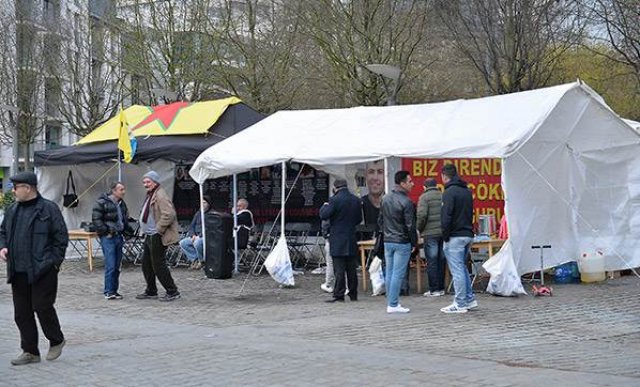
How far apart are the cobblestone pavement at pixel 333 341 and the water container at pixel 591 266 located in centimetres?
31

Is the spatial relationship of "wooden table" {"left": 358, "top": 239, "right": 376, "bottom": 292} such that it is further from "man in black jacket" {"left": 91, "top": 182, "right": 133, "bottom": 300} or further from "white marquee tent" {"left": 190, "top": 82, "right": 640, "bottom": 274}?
"man in black jacket" {"left": 91, "top": 182, "right": 133, "bottom": 300}

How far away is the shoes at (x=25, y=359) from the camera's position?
891 centimetres

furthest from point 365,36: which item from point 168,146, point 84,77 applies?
point 84,77

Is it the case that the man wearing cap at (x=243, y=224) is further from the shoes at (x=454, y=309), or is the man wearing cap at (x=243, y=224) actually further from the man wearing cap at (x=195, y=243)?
the shoes at (x=454, y=309)

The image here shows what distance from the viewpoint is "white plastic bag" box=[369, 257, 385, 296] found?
14.5 meters

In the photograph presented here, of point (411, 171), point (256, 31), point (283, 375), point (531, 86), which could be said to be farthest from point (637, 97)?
point (283, 375)

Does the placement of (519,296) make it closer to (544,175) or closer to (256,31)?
(544,175)

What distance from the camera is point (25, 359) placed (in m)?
8.94

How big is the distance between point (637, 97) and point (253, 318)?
66.7 ft

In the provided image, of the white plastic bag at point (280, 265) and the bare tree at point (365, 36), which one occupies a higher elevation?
the bare tree at point (365, 36)

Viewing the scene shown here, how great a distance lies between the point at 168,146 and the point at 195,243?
209cm

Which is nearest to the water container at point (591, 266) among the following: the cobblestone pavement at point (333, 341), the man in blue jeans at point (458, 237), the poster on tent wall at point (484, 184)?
the cobblestone pavement at point (333, 341)

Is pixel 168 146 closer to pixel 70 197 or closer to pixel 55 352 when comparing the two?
pixel 70 197

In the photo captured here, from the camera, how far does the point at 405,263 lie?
1254 centimetres
